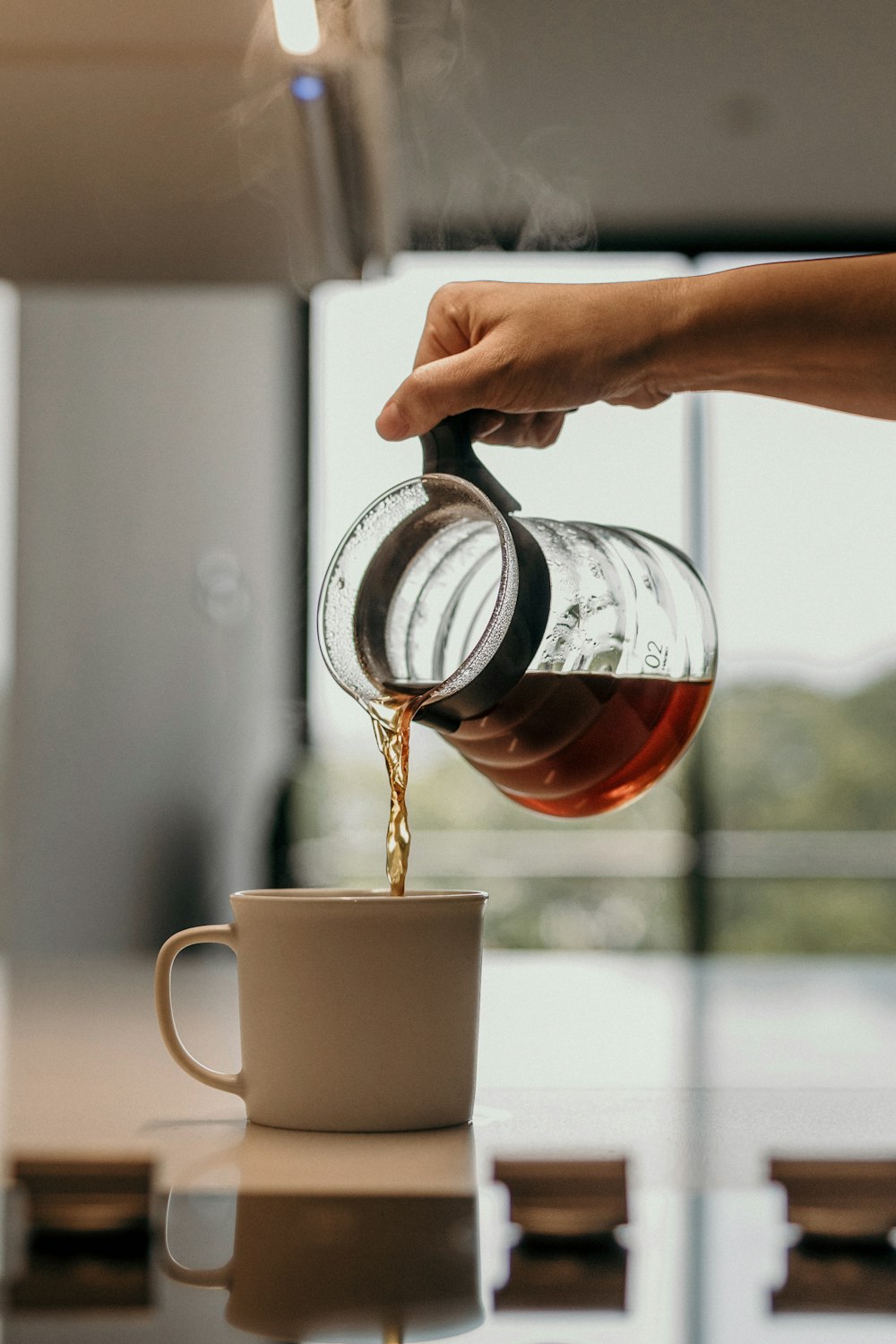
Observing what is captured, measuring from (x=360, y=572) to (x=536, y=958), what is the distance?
2.41 ft

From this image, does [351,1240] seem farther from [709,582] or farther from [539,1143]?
[709,582]

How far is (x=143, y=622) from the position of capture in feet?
8.52

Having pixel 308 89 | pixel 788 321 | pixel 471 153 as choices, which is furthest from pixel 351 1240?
pixel 471 153

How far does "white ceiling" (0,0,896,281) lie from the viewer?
0.92m

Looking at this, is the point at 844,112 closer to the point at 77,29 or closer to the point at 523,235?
the point at 523,235

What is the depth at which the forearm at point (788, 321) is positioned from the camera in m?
0.68

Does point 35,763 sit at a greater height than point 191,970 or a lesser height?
greater

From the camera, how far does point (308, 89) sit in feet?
2.95

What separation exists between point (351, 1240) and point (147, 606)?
2.34m

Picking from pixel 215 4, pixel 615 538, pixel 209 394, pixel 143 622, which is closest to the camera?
pixel 615 538

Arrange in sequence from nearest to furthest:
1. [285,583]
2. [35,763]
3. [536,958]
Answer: [536,958] → [35,763] → [285,583]

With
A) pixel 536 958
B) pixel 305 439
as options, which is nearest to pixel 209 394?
pixel 305 439

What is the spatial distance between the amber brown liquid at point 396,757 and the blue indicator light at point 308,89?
1.51 feet

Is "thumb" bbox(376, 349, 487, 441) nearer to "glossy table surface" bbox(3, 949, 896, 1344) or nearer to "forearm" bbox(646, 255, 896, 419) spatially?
"forearm" bbox(646, 255, 896, 419)
